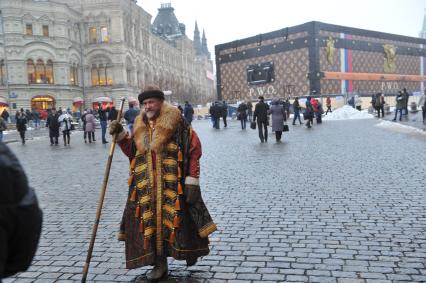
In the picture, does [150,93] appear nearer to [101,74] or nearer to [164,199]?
[164,199]

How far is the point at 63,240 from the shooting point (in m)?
4.73

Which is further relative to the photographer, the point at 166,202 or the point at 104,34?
the point at 104,34

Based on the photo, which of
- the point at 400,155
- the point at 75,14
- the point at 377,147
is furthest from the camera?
the point at 75,14

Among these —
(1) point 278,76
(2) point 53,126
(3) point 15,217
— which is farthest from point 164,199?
(1) point 278,76

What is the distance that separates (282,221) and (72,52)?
49.7 metres

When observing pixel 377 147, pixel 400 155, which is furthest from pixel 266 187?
pixel 377 147

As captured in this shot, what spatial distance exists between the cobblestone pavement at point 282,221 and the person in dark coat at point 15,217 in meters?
A: 1.94

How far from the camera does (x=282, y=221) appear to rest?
5051 millimetres

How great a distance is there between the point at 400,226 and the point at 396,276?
55.3 inches

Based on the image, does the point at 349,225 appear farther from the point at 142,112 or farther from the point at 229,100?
the point at 229,100

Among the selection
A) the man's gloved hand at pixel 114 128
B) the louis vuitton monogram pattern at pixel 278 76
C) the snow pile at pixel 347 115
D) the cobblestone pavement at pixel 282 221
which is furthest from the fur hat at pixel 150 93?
the louis vuitton monogram pattern at pixel 278 76

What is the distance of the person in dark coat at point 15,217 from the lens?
1.64 m

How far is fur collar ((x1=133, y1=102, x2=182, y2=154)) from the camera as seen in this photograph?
11.5 feet

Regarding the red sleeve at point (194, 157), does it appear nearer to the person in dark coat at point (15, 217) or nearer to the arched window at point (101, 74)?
the person in dark coat at point (15, 217)
